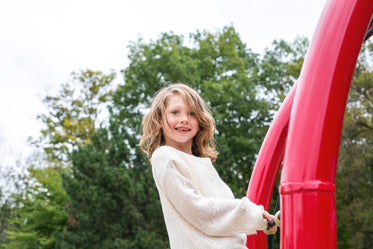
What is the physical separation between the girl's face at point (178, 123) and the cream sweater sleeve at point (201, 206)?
0.60ft

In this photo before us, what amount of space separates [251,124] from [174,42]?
16.2 ft

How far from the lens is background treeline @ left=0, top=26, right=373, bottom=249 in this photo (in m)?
13.5

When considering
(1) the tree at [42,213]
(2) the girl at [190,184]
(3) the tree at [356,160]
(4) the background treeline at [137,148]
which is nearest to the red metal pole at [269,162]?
(2) the girl at [190,184]

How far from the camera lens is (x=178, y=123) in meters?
1.78

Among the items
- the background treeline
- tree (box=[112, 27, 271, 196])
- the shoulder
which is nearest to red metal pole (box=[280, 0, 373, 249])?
the shoulder

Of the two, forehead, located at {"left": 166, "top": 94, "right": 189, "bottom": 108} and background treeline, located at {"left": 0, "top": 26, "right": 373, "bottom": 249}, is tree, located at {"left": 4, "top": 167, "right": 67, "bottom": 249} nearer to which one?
background treeline, located at {"left": 0, "top": 26, "right": 373, "bottom": 249}

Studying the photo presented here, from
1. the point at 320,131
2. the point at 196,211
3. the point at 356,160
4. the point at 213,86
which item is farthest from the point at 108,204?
the point at 320,131

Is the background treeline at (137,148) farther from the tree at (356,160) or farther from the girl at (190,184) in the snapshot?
the girl at (190,184)

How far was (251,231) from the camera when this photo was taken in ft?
4.70

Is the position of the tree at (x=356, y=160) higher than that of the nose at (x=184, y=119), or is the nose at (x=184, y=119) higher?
the tree at (x=356, y=160)

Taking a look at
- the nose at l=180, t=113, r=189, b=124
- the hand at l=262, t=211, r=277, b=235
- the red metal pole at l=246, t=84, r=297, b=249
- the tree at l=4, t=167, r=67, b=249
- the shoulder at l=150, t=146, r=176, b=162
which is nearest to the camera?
the hand at l=262, t=211, r=277, b=235

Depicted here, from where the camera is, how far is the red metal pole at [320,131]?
2.85 ft

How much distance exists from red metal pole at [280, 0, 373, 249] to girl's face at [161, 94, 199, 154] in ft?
2.90

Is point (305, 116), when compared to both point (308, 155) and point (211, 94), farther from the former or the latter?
point (211, 94)
